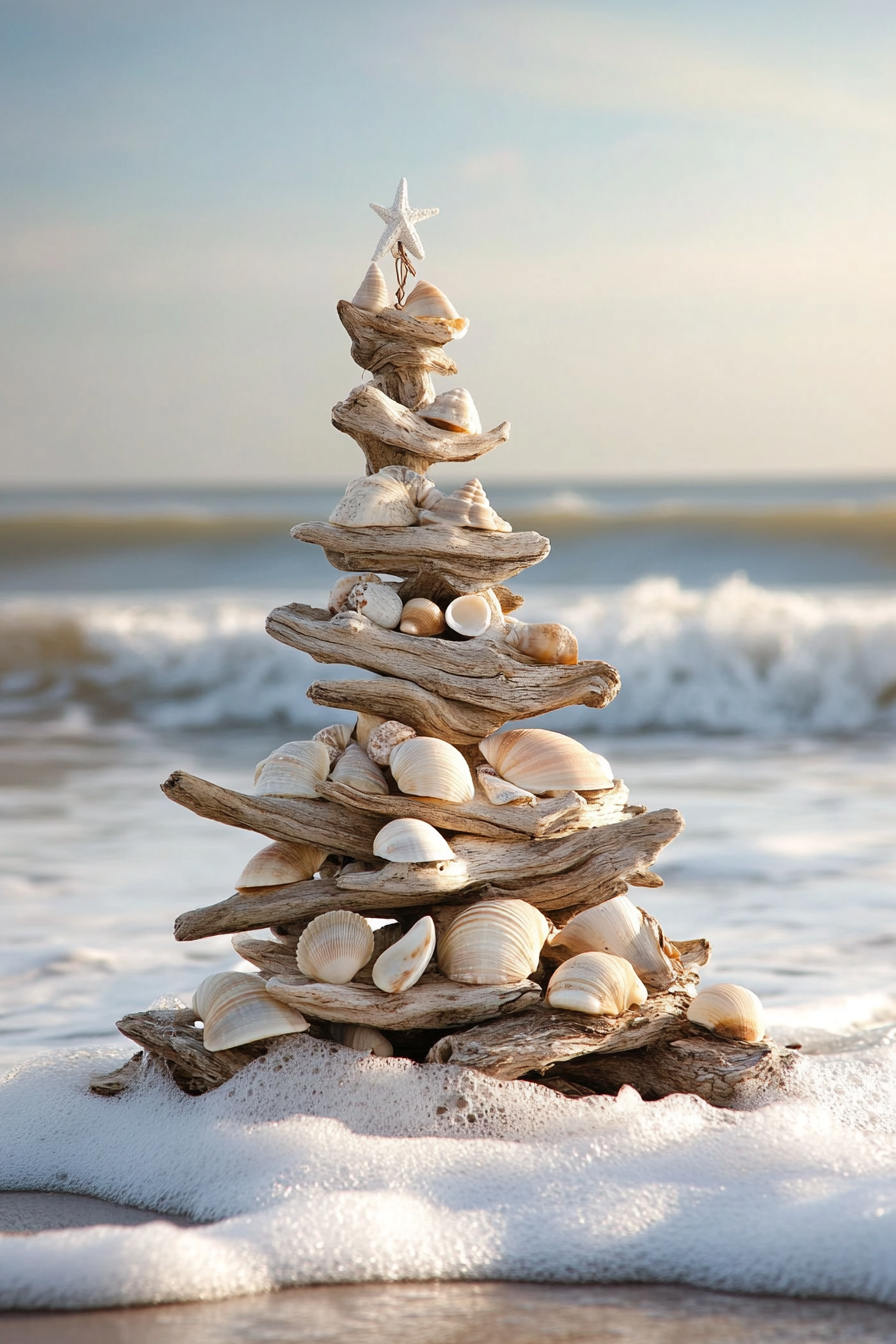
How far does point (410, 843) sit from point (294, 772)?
0.38m

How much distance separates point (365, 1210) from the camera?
8.64 feet

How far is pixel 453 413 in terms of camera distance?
3439 mm

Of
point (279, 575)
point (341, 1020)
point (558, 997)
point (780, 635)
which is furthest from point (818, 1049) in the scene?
point (279, 575)

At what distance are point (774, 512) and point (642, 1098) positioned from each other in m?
19.7

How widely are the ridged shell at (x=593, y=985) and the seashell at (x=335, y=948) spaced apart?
1.47 ft

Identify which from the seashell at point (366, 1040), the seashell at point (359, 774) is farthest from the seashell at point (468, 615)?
the seashell at point (366, 1040)

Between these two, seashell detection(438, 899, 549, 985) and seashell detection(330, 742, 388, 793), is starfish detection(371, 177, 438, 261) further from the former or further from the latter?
seashell detection(438, 899, 549, 985)

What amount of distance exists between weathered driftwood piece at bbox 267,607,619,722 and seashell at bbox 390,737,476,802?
17 cm

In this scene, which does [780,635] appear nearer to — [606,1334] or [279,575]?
[279,575]

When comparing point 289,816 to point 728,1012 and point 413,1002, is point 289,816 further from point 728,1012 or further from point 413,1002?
point 728,1012

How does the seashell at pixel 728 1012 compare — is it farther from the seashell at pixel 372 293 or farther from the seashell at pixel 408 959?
the seashell at pixel 372 293

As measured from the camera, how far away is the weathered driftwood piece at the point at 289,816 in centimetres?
322

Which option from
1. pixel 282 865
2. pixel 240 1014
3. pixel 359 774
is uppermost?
pixel 359 774

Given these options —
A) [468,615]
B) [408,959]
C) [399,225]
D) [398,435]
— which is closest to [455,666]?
[468,615]
